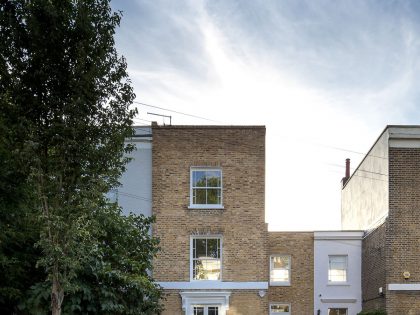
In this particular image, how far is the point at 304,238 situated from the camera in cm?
2930

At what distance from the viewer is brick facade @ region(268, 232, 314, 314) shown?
94.8 feet

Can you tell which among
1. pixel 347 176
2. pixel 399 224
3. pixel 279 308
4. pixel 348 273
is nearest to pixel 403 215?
pixel 399 224

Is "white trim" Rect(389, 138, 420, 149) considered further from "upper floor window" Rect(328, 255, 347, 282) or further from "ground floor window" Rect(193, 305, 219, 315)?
"ground floor window" Rect(193, 305, 219, 315)

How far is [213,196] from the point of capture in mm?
24438

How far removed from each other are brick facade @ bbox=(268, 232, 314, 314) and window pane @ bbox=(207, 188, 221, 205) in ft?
19.7

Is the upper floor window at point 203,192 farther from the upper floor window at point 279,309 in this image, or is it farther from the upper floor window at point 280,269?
the upper floor window at point 279,309

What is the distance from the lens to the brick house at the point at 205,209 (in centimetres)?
2389

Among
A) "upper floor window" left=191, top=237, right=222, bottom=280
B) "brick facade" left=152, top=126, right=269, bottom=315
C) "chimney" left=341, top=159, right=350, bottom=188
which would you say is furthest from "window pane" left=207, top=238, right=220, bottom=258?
"chimney" left=341, top=159, right=350, bottom=188

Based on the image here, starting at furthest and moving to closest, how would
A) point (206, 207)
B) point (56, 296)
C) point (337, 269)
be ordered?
point (337, 269) < point (206, 207) < point (56, 296)

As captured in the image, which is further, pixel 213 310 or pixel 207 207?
pixel 207 207

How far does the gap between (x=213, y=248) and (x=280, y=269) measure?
245 inches

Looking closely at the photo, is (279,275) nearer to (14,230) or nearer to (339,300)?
(339,300)

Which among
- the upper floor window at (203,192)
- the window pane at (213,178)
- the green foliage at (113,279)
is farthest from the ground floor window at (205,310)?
the green foliage at (113,279)

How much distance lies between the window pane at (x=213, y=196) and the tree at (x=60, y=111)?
13.8m
